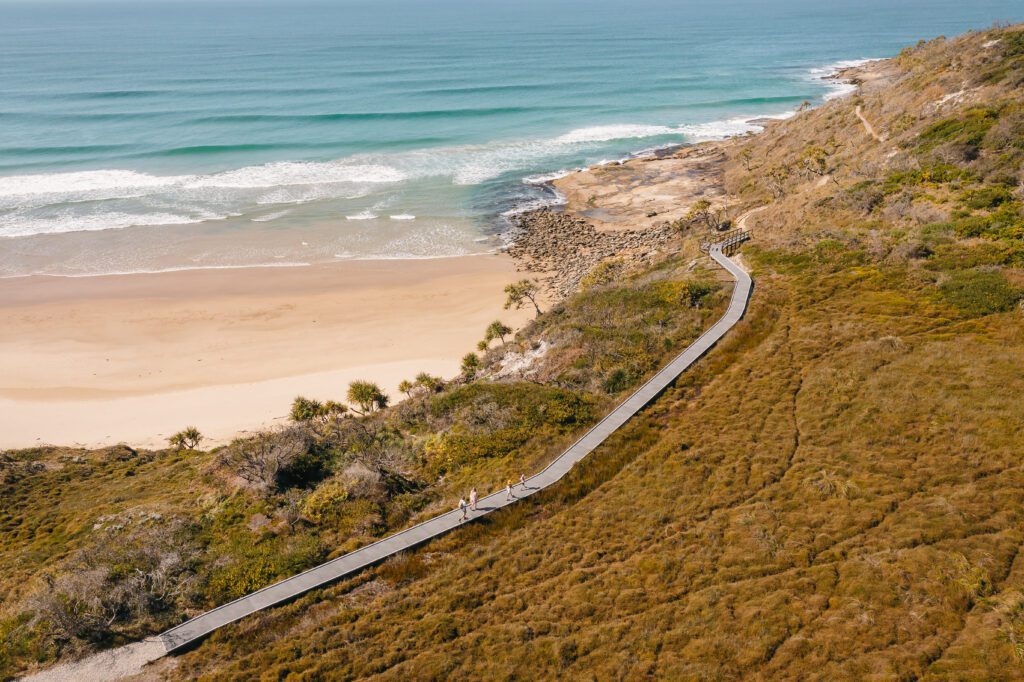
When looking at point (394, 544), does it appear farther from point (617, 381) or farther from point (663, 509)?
point (617, 381)

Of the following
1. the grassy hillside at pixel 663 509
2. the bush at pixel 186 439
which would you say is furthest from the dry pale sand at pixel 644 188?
the bush at pixel 186 439

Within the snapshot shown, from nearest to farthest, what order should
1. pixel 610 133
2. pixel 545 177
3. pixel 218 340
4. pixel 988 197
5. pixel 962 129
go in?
pixel 988 197 < pixel 218 340 < pixel 962 129 < pixel 545 177 < pixel 610 133

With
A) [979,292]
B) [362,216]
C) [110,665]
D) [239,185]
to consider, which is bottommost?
[110,665]

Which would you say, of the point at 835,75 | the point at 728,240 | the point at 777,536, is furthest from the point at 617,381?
the point at 835,75

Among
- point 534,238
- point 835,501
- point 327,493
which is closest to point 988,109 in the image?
point 534,238

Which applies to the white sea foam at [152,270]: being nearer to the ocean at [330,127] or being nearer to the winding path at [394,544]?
the ocean at [330,127]

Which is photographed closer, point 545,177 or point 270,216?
point 270,216
